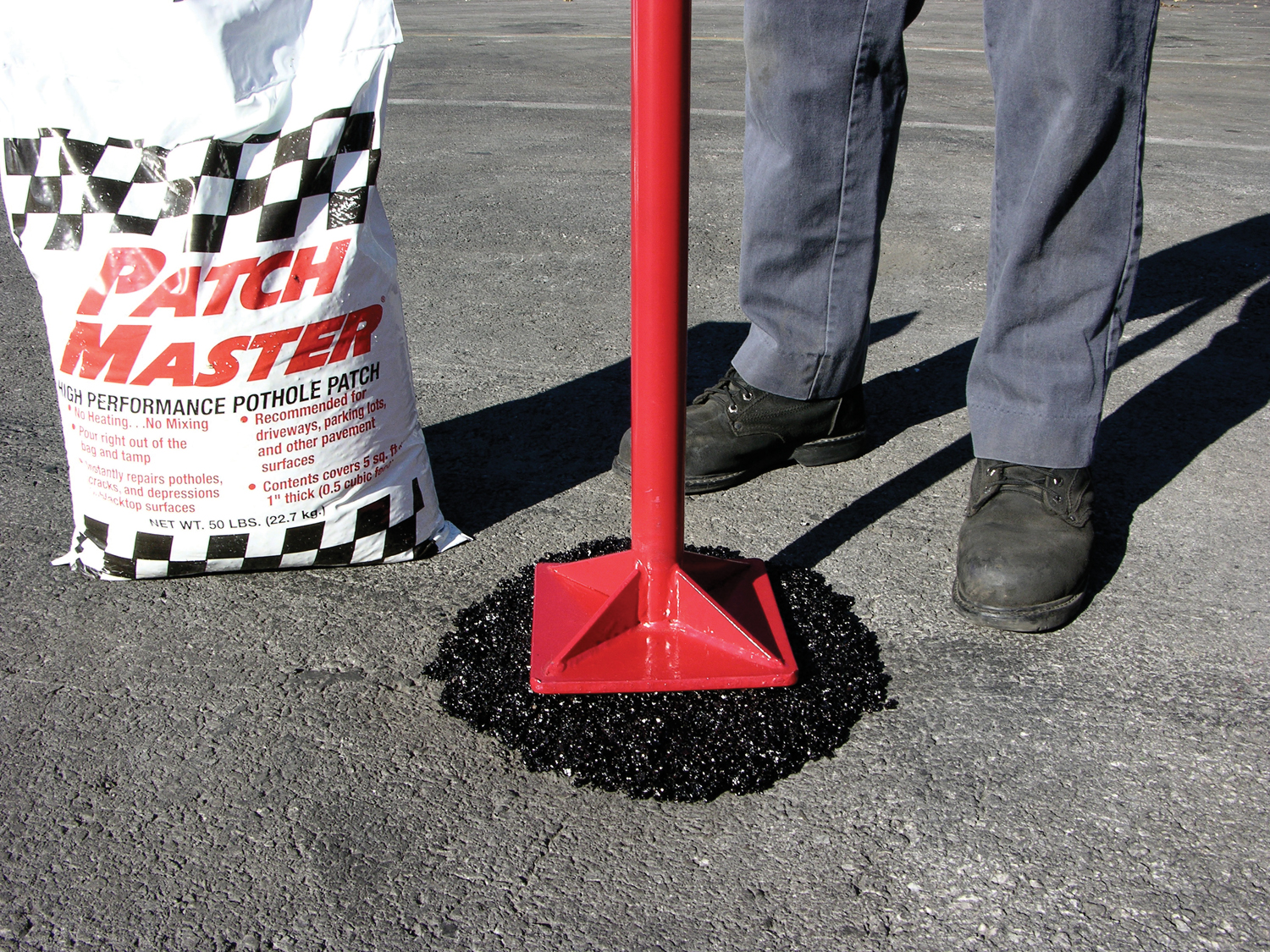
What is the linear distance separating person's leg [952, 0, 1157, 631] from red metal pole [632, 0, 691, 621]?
0.52 metres

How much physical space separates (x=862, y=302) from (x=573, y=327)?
3.20 feet

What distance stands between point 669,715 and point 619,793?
130 mm

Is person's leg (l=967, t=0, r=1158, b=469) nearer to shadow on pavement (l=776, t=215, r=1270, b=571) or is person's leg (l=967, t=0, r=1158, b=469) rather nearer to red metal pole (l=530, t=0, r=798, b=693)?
shadow on pavement (l=776, t=215, r=1270, b=571)

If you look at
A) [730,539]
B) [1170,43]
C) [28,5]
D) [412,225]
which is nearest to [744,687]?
[730,539]

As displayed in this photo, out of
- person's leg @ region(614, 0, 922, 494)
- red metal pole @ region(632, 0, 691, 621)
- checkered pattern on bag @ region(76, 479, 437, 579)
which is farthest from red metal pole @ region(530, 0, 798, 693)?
person's leg @ region(614, 0, 922, 494)

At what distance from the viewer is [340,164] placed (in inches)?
58.7

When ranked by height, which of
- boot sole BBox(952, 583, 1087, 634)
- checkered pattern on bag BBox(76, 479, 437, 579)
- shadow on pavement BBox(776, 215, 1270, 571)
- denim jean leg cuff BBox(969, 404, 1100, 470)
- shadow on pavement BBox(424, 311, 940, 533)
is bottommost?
shadow on pavement BBox(776, 215, 1270, 571)

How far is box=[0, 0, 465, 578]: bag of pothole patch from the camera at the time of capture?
1401 millimetres

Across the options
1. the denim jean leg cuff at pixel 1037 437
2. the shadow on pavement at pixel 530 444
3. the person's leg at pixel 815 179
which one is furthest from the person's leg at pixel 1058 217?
the shadow on pavement at pixel 530 444

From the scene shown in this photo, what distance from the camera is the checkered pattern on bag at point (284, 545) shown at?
1.60 metres

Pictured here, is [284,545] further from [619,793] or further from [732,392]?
[732,392]

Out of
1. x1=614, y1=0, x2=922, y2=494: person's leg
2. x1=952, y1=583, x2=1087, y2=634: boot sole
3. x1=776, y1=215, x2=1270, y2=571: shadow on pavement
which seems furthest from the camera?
x1=776, y1=215, x2=1270, y2=571: shadow on pavement

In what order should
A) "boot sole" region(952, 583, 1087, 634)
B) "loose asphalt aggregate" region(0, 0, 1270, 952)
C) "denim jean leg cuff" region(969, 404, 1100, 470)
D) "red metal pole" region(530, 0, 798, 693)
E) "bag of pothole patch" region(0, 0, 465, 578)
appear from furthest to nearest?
"denim jean leg cuff" region(969, 404, 1100, 470) < "boot sole" region(952, 583, 1087, 634) < "bag of pothole patch" region(0, 0, 465, 578) < "red metal pole" region(530, 0, 798, 693) < "loose asphalt aggregate" region(0, 0, 1270, 952)

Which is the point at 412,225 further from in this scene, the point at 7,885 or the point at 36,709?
the point at 7,885
